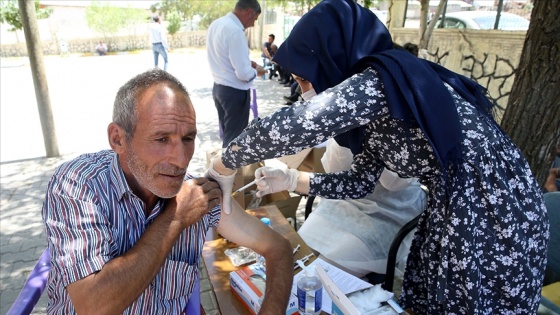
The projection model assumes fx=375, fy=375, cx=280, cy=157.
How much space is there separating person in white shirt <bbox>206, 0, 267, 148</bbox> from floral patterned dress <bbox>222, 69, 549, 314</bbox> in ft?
10.6

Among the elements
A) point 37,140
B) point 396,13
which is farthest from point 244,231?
point 396,13

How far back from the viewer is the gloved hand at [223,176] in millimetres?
1531

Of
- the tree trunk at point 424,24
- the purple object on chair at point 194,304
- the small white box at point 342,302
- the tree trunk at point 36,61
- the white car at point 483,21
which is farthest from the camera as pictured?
the white car at point 483,21

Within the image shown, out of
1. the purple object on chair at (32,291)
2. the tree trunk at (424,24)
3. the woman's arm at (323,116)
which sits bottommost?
the purple object on chair at (32,291)

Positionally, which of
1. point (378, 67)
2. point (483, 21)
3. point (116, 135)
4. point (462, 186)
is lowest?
point (462, 186)

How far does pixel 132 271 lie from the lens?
1.14 metres

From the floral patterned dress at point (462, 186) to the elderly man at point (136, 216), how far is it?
0.71 feet

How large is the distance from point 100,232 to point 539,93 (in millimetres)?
2439

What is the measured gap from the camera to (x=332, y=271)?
157cm

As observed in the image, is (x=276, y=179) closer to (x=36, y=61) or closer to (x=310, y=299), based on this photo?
(x=310, y=299)

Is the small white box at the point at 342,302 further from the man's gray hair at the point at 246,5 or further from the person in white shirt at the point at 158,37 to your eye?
the person in white shirt at the point at 158,37

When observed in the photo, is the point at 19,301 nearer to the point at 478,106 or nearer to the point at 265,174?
the point at 265,174

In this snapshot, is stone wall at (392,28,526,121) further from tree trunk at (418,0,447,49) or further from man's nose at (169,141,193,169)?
man's nose at (169,141,193,169)

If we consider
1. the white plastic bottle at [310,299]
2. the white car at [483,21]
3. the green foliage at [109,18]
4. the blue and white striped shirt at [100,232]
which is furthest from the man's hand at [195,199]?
the green foliage at [109,18]
